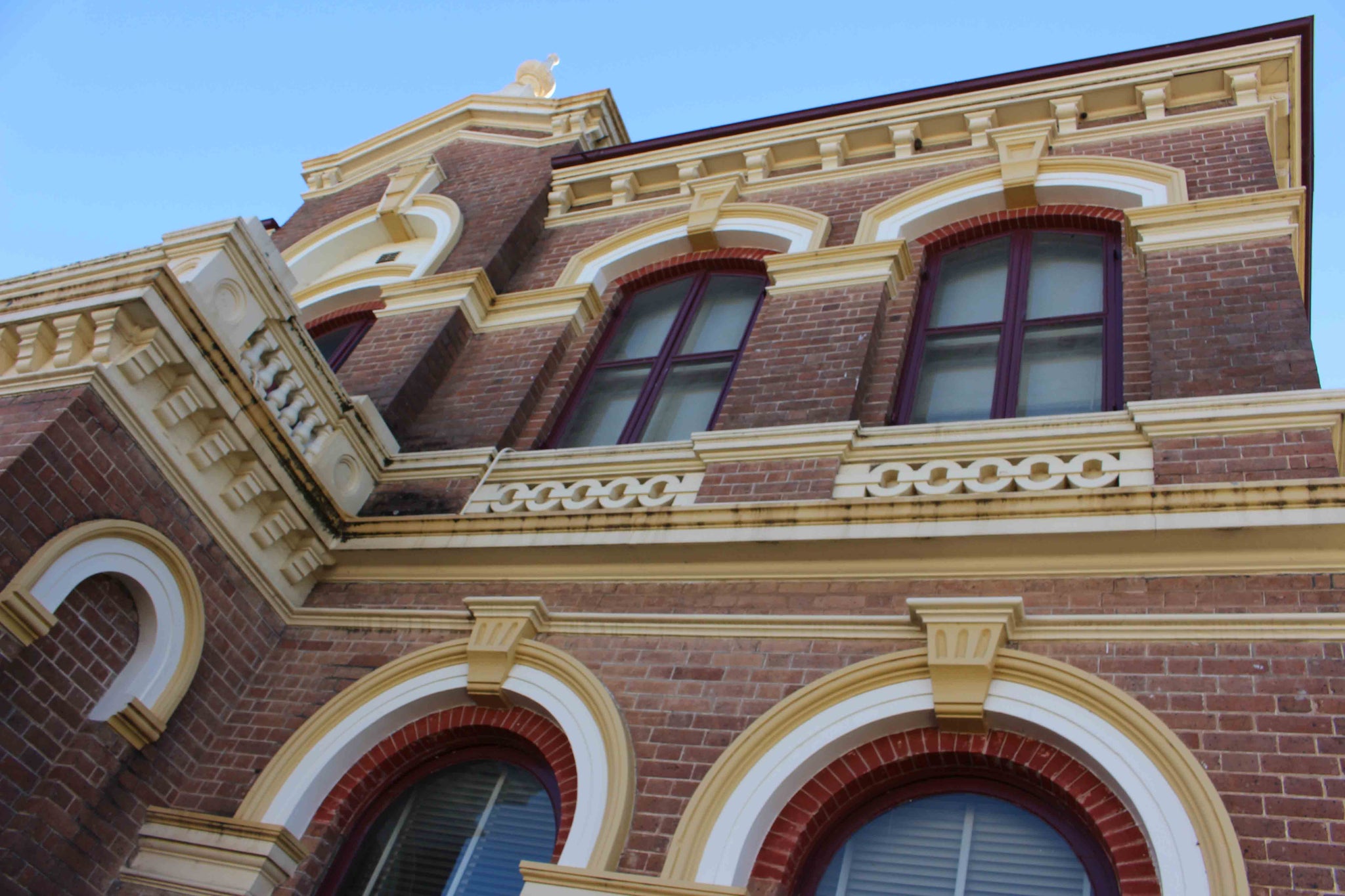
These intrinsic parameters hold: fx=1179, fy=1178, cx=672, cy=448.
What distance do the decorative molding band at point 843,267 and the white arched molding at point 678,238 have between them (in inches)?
29.4

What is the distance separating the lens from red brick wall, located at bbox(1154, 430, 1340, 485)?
5949 mm

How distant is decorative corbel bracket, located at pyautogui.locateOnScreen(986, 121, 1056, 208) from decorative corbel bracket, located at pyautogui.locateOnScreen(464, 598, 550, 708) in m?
5.26

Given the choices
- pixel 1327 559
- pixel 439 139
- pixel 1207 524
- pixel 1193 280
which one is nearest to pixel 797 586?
pixel 1207 524

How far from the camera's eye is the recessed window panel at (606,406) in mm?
9352

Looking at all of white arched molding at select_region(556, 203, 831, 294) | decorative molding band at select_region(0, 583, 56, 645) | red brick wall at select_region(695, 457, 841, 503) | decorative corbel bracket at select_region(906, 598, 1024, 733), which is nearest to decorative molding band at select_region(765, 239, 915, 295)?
white arched molding at select_region(556, 203, 831, 294)

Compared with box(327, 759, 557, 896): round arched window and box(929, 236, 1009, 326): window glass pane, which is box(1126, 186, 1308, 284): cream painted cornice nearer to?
box(929, 236, 1009, 326): window glass pane

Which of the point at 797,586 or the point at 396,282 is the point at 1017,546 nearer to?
the point at 797,586

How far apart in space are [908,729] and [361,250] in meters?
9.06

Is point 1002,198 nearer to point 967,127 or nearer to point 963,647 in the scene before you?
point 967,127

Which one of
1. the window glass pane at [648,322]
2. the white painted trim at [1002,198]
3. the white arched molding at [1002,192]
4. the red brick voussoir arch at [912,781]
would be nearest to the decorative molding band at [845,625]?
the red brick voussoir arch at [912,781]

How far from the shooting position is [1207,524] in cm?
565

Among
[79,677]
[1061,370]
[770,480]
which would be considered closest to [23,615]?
[79,677]

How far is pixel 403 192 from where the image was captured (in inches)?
502

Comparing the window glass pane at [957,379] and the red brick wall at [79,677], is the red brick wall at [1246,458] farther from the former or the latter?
the red brick wall at [79,677]
